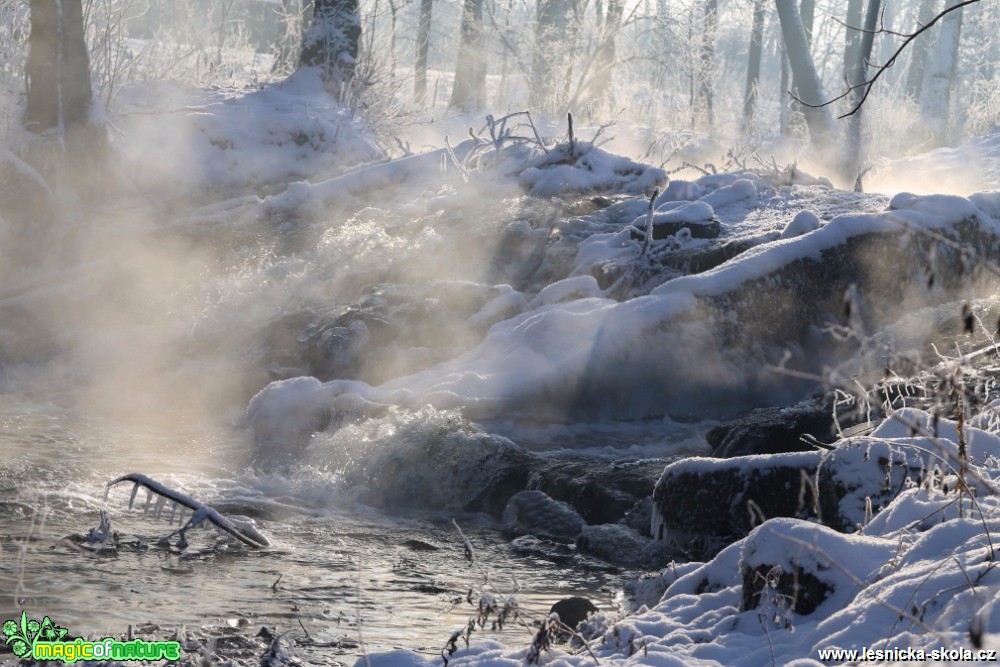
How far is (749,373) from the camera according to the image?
7.87 metres

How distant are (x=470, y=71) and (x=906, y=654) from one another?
20345 mm

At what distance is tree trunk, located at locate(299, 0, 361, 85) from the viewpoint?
14648 millimetres

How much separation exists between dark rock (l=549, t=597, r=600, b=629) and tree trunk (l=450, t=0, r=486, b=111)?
18196 mm

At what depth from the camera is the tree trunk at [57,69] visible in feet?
37.8

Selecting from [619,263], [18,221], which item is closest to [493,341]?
[619,263]

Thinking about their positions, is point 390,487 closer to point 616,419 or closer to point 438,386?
point 438,386

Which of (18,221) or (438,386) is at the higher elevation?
(18,221)

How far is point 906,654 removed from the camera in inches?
96.3

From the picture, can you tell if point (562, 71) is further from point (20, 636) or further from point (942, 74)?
point (20, 636)

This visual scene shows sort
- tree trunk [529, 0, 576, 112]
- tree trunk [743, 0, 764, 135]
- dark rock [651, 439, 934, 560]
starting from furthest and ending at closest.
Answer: tree trunk [743, 0, 764, 135]
tree trunk [529, 0, 576, 112]
dark rock [651, 439, 934, 560]

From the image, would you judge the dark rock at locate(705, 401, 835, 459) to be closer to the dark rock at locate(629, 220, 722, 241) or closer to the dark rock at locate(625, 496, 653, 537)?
the dark rock at locate(625, 496, 653, 537)

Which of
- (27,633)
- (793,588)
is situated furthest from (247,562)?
(793,588)

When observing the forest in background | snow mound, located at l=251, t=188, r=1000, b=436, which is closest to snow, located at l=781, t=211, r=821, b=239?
snow mound, located at l=251, t=188, r=1000, b=436

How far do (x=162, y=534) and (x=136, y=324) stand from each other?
5.53 m
